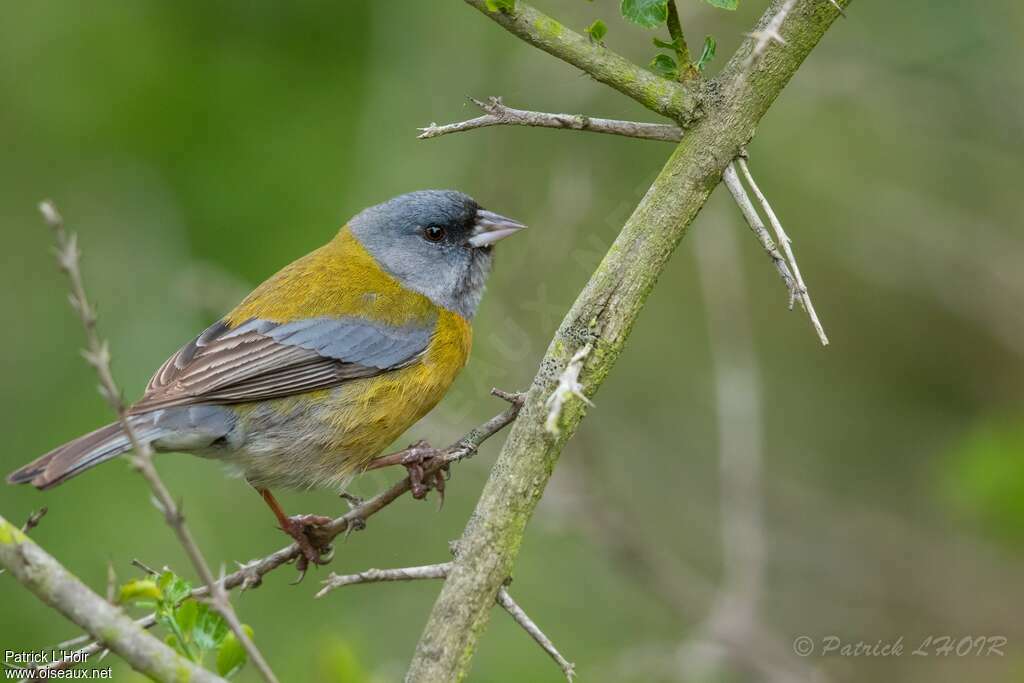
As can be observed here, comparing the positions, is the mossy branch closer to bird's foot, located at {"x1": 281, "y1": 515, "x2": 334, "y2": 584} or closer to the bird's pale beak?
bird's foot, located at {"x1": 281, "y1": 515, "x2": 334, "y2": 584}

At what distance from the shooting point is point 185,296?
6176mm

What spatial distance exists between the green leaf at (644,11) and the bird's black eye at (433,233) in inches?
125

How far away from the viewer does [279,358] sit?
16.5 ft

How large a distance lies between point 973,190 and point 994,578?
2.35 meters

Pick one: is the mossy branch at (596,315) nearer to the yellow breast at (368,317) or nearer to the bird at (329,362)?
the bird at (329,362)

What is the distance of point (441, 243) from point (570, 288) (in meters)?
0.91

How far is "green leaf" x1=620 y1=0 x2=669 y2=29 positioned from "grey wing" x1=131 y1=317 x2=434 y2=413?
272 cm

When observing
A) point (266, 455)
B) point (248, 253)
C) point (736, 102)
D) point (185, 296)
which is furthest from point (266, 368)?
point (736, 102)

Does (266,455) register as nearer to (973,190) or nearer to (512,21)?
(512,21)

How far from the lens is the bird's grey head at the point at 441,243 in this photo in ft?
18.7

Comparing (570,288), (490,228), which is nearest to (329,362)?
(490,228)

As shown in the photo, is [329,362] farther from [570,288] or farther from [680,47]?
[680,47]

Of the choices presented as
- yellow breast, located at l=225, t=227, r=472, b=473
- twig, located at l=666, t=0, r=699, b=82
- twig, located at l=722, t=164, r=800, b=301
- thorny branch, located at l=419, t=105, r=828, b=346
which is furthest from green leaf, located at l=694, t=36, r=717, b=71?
yellow breast, located at l=225, t=227, r=472, b=473

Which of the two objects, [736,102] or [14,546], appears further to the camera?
[736,102]
